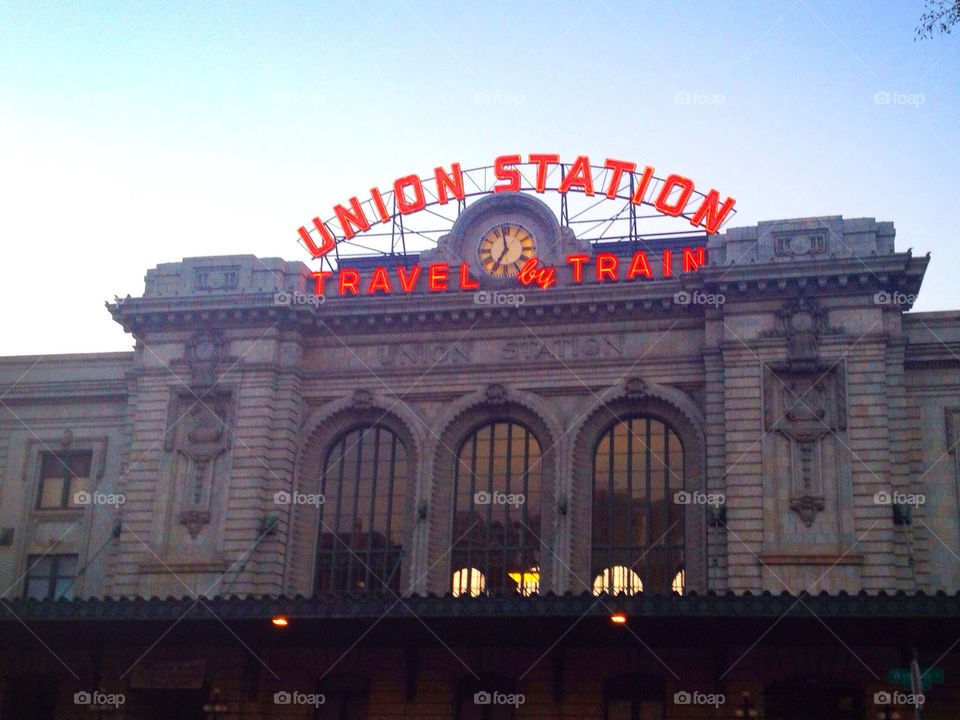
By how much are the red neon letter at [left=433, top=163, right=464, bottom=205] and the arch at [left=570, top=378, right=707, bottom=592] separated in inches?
460

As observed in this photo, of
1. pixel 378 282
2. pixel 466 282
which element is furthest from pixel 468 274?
pixel 378 282

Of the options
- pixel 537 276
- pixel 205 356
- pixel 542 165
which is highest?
pixel 542 165

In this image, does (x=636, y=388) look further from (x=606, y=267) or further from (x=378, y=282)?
(x=378, y=282)

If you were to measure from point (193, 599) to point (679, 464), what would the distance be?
17246 mm

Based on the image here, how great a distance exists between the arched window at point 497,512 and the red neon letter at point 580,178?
407 inches

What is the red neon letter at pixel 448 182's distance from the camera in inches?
1999

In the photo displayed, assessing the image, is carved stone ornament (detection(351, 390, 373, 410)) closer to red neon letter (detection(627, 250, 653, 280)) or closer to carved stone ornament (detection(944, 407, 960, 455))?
red neon letter (detection(627, 250, 653, 280))

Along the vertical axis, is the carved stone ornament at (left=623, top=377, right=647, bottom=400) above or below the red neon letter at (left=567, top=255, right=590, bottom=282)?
below

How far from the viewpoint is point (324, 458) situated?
47.0 meters

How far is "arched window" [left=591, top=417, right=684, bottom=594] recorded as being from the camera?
141 feet

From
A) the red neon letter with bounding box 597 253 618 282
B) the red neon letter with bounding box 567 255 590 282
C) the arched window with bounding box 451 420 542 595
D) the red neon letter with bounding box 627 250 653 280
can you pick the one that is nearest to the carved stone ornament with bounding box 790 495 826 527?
the arched window with bounding box 451 420 542 595

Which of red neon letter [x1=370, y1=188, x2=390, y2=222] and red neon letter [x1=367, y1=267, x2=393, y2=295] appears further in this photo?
red neon letter [x1=370, y1=188, x2=390, y2=222]

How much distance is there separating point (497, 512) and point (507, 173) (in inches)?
548

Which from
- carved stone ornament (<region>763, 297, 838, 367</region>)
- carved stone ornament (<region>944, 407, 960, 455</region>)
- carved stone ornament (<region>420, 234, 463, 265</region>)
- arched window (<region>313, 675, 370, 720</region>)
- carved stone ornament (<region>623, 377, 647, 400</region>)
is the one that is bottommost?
arched window (<region>313, 675, 370, 720</region>)
